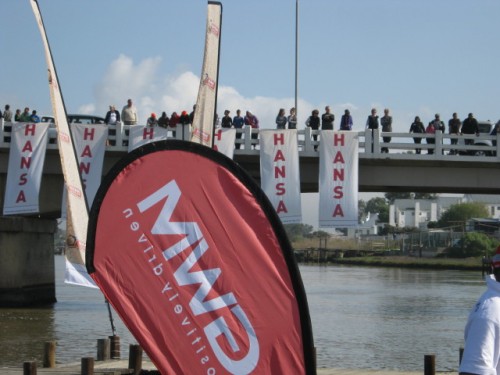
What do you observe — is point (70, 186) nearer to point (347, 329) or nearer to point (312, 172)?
point (347, 329)

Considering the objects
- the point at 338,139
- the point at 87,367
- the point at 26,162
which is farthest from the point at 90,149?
the point at 87,367

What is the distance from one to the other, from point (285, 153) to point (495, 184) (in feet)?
24.2

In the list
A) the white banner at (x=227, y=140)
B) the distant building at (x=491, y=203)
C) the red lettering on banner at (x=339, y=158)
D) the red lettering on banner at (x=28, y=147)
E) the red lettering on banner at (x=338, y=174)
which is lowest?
the red lettering on banner at (x=338, y=174)

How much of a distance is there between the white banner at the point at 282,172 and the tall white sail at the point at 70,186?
1272cm

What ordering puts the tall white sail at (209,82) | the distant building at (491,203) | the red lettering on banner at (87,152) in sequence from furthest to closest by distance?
the distant building at (491,203)
the red lettering on banner at (87,152)
the tall white sail at (209,82)

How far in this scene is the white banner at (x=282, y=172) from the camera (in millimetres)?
29172

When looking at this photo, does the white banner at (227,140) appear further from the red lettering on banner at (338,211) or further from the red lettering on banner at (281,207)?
the red lettering on banner at (338,211)

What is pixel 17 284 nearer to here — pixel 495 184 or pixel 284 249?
pixel 495 184

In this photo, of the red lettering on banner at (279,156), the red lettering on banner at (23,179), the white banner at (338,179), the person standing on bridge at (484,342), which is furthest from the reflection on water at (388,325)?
the person standing on bridge at (484,342)

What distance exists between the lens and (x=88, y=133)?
31422mm

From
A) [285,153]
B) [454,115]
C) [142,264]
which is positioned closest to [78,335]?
[285,153]

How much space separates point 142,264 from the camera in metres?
5.62

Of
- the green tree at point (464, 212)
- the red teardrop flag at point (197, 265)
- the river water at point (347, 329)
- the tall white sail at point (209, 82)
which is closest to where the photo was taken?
the red teardrop flag at point (197, 265)

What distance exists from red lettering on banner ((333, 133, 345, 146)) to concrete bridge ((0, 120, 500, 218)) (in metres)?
0.55
